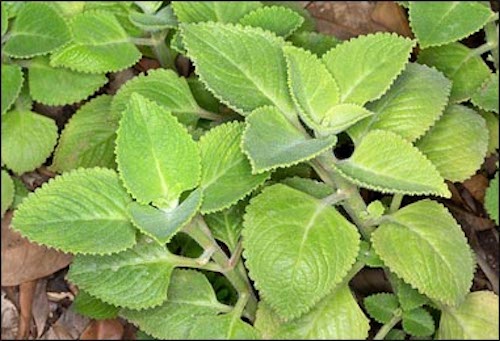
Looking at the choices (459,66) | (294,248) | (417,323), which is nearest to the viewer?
(294,248)

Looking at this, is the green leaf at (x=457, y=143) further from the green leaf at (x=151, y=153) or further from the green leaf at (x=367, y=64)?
the green leaf at (x=151, y=153)

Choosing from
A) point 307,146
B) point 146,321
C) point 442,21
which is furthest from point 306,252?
point 442,21

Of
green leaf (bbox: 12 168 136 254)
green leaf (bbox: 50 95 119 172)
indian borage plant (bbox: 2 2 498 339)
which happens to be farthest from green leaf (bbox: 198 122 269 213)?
green leaf (bbox: 50 95 119 172)

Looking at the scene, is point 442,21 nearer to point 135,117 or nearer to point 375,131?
point 375,131

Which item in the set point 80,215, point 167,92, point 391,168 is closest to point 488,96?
point 391,168

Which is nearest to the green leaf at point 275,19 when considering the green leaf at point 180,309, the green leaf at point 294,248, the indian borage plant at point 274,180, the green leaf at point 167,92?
the indian borage plant at point 274,180

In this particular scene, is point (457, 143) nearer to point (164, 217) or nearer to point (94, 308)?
point (164, 217)
